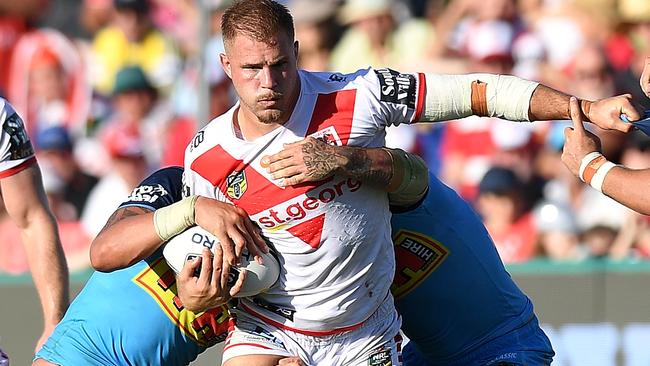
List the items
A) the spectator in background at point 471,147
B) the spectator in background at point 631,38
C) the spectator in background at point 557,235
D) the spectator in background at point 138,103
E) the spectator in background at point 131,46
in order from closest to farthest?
the spectator in background at point 557,235 < the spectator in background at point 471,147 < the spectator in background at point 631,38 < the spectator in background at point 138,103 < the spectator in background at point 131,46

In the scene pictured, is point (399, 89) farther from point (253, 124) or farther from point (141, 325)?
point (141, 325)

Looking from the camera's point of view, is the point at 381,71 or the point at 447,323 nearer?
the point at 381,71

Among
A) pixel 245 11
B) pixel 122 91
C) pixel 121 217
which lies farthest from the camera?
pixel 122 91

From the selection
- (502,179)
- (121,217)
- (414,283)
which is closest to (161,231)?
(121,217)

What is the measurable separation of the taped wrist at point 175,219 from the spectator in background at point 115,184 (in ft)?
15.3

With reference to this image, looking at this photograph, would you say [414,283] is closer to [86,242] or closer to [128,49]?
[86,242]

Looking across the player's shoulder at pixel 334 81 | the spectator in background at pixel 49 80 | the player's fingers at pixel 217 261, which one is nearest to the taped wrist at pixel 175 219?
the player's fingers at pixel 217 261

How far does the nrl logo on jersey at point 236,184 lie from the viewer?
15.7 ft

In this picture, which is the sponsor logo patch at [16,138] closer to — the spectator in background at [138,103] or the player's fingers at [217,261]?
the player's fingers at [217,261]

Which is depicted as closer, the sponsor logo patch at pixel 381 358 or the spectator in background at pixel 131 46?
the sponsor logo patch at pixel 381 358

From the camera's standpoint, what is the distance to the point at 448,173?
9.39m

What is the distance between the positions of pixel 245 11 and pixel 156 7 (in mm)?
6431

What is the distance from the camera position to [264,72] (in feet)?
15.0

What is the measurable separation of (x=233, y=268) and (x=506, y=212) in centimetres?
435
